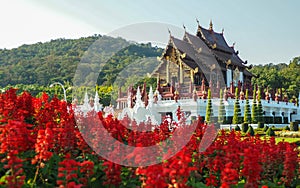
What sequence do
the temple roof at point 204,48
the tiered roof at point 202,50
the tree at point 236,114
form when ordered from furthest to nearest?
the temple roof at point 204,48 < the tiered roof at point 202,50 < the tree at point 236,114

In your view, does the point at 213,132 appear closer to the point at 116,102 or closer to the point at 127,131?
the point at 127,131

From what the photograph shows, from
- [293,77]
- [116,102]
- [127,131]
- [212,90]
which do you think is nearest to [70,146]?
[127,131]

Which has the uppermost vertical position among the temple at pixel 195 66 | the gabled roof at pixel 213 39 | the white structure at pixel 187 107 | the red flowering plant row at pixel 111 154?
the gabled roof at pixel 213 39

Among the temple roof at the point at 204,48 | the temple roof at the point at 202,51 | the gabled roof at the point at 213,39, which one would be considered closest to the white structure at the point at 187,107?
the temple roof at the point at 202,51

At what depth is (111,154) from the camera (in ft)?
13.0

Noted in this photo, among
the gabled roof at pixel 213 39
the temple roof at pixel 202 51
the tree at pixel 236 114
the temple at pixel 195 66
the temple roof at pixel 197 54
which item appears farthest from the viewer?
the gabled roof at pixel 213 39

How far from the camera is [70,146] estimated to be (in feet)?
14.2

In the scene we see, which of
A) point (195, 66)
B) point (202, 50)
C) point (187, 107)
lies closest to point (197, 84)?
point (195, 66)

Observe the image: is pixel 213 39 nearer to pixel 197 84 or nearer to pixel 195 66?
pixel 195 66

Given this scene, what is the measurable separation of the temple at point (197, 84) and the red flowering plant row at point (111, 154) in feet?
71.0

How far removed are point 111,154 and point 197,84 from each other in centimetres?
3251

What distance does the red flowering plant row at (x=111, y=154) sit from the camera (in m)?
3.26

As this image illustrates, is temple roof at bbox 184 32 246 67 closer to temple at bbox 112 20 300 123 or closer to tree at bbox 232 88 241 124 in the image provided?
temple at bbox 112 20 300 123

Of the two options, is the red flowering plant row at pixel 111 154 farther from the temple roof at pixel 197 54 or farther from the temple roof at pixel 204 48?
the temple roof at pixel 204 48
